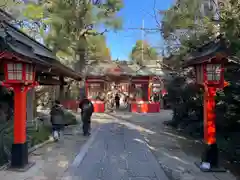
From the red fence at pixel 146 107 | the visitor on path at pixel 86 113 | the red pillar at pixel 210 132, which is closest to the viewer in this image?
the red pillar at pixel 210 132

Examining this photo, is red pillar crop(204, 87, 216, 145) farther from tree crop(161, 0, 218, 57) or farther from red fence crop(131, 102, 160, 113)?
red fence crop(131, 102, 160, 113)

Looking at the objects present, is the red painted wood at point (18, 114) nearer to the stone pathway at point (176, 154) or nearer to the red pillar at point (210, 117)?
the stone pathway at point (176, 154)

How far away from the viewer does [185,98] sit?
39.4ft

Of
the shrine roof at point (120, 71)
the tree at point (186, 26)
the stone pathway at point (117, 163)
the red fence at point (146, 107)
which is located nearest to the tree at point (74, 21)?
the shrine roof at point (120, 71)

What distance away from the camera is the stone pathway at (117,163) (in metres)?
6.16

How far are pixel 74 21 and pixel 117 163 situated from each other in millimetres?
15372

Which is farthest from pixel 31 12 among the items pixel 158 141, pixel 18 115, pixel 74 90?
pixel 74 90

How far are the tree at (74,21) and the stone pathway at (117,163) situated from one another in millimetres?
11619

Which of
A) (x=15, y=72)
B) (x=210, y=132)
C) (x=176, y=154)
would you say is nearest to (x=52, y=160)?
(x=15, y=72)

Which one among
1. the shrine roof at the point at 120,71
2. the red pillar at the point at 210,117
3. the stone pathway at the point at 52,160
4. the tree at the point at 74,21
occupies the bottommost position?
the stone pathway at the point at 52,160

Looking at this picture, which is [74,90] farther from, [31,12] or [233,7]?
[233,7]

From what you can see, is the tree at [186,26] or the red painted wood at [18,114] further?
the tree at [186,26]

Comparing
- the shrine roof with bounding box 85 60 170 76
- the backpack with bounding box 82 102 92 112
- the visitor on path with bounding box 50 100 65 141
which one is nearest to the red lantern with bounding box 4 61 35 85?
the visitor on path with bounding box 50 100 65 141

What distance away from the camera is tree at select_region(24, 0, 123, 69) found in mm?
19359
